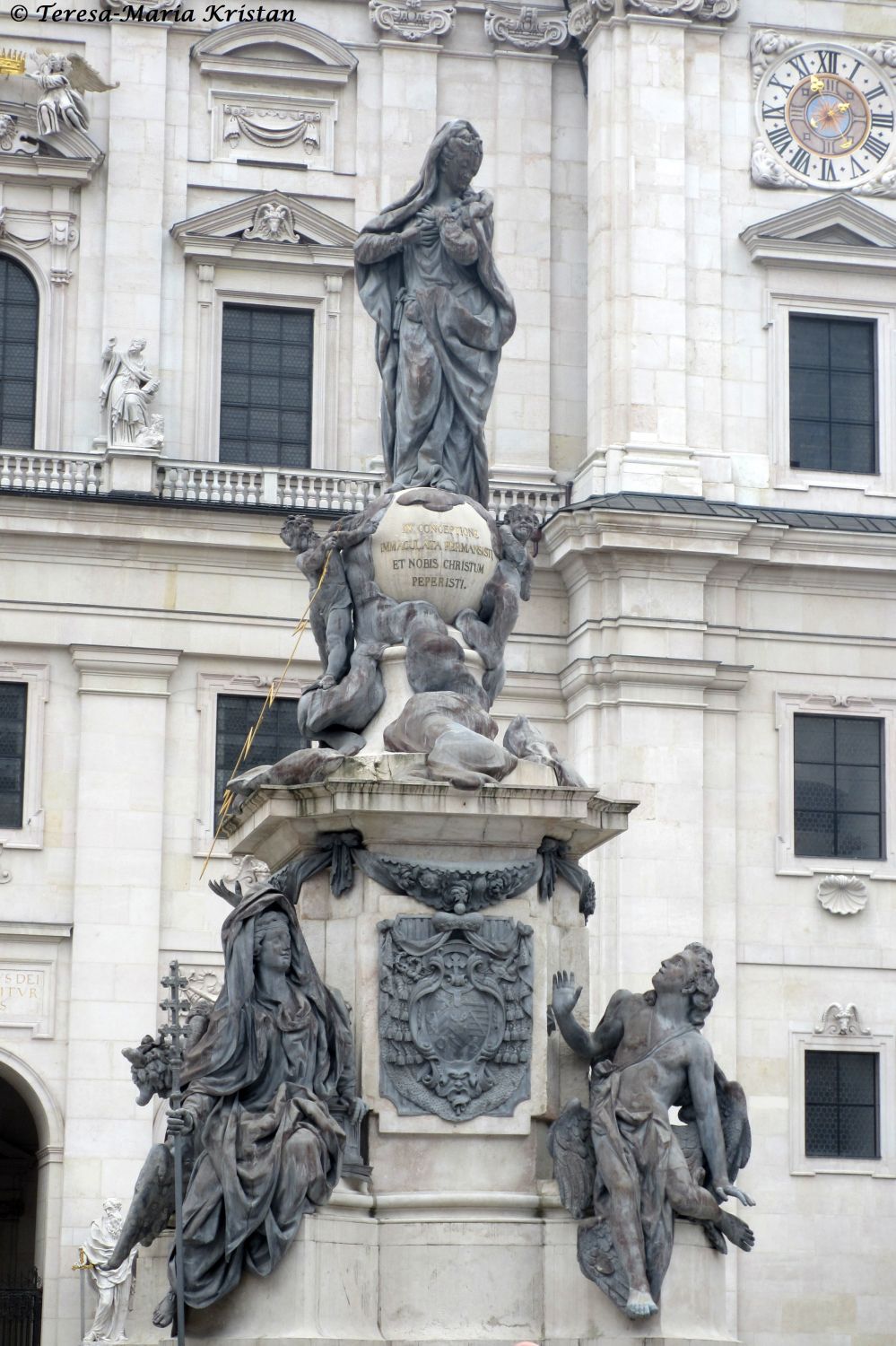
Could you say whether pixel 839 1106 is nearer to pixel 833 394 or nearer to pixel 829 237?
pixel 833 394

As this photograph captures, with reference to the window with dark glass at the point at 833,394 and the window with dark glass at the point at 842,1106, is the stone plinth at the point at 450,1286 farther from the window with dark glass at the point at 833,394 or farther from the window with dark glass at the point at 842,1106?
the window with dark glass at the point at 833,394

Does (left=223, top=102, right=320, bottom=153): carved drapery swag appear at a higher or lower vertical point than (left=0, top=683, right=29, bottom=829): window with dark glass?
higher

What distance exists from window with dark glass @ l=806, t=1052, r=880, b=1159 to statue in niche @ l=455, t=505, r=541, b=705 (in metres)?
18.3

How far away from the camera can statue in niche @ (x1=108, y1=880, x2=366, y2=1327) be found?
1282cm

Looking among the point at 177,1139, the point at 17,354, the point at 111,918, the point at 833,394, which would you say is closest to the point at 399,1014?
the point at 177,1139

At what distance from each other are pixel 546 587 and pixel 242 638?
372 cm

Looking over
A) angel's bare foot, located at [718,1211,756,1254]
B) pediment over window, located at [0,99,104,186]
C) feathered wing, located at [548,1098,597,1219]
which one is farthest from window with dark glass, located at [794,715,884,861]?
feathered wing, located at [548,1098,597,1219]

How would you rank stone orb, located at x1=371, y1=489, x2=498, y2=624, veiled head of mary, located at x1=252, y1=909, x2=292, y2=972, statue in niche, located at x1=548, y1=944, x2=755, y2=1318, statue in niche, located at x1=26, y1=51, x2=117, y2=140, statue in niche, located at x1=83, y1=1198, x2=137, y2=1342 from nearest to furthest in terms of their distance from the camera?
statue in niche, located at x1=548, y1=944, x2=755, y2=1318 < veiled head of mary, located at x1=252, y1=909, x2=292, y2=972 < stone orb, located at x1=371, y1=489, x2=498, y2=624 < statue in niche, located at x1=83, y1=1198, x2=137, y2=1342 < statue in niche, located at x1=26, y1=51, x2=117, y2=140

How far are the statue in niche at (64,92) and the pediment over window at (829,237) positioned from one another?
8173 millimetres

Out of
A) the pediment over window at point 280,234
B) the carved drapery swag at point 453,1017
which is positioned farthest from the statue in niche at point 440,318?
the pediment over window at point 280,234

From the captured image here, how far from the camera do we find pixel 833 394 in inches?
1384

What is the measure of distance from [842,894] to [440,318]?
1885 cm

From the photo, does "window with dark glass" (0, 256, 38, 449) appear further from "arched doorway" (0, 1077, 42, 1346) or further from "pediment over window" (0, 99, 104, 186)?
"arched doorway" (0, 1077, 42, 1346)

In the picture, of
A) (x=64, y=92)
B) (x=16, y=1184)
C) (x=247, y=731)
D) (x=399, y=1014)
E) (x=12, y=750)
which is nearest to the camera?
(x=399, y=1014)
